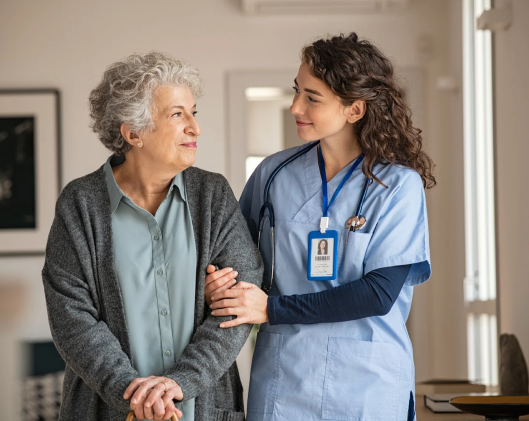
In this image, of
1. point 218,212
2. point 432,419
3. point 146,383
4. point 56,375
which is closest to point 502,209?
point 432,419

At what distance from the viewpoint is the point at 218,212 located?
1.76 m

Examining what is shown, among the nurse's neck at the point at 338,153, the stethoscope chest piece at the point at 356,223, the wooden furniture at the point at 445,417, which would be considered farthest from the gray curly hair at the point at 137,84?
the wooden furniture at the point at 445,417

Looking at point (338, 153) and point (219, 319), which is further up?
point (338, 153)

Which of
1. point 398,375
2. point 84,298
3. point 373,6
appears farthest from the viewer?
point 373,6

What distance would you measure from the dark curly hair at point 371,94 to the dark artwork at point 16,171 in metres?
2.74

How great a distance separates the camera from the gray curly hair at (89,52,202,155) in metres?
1.73

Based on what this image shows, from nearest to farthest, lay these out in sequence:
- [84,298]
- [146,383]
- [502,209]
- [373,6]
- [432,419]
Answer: [146,383] < [84,298] < [432,419] < [502,209] < [373,6]

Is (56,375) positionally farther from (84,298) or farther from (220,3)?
(84,298)

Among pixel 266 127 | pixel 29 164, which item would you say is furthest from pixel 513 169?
pixel 266 127

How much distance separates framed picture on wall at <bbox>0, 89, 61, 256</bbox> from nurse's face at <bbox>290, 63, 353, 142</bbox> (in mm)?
2654

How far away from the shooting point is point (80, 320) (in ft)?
5.33

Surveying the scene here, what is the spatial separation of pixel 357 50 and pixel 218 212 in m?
0.55

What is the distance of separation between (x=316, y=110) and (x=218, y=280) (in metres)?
0.52

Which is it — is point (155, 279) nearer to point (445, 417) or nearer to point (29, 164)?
point (445, 417)
